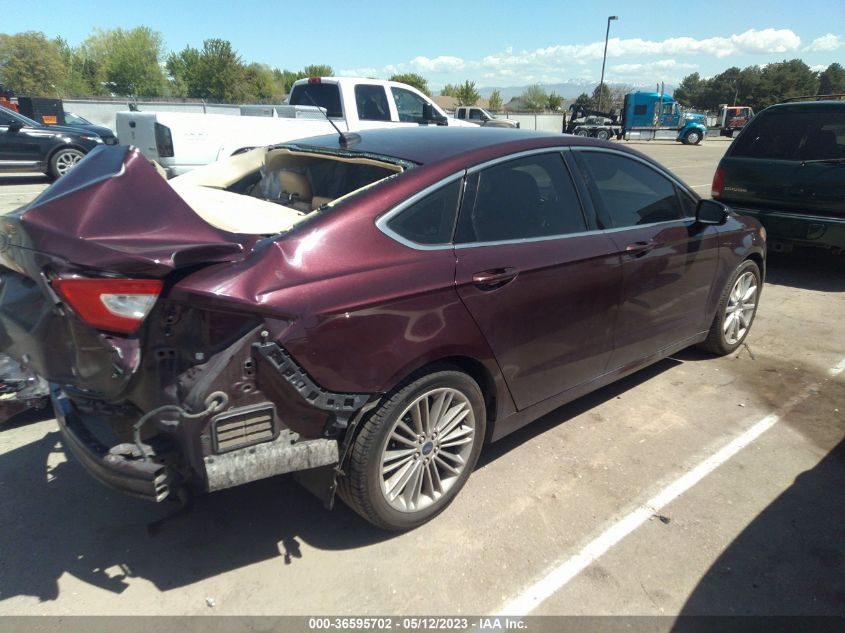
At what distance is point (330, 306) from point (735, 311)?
12.3ft

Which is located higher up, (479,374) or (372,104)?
(372,104)

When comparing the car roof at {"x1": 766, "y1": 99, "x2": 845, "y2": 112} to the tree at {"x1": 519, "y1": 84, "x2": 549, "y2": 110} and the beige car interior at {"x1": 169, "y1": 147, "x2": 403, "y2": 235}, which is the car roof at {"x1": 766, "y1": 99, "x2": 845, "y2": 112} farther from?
the tree at {"x1": 519, "y1": 84, "x2": 549, "y2": 110}

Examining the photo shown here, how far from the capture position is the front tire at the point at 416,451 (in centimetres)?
255

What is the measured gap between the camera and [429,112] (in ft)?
37.6

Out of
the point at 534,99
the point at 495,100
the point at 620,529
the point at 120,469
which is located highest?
the point at 534,99

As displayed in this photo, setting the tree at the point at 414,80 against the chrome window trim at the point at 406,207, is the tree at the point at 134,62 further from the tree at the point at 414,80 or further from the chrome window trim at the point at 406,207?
the chrome window trim at the point at 406,207

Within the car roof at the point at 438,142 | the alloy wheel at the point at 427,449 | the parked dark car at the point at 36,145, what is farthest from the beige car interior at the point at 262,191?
the parked dark car at the point at 36,145

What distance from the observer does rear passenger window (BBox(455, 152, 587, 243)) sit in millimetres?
2916

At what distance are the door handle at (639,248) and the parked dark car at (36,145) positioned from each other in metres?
13.2

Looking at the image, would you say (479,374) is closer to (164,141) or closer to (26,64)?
(164,141)

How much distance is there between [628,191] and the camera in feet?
12.8

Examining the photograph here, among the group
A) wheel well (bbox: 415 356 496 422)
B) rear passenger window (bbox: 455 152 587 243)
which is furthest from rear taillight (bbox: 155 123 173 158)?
wheel well (bbox: 415 356 496 422)

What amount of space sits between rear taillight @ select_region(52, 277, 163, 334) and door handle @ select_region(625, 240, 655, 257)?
2537mm

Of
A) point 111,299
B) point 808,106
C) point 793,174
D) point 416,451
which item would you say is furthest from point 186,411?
point 808,106
